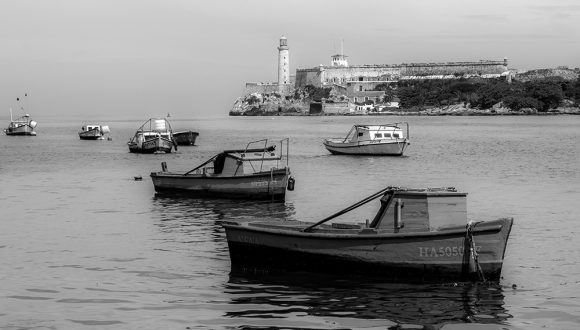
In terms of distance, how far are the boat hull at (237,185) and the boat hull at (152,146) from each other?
34277 mm

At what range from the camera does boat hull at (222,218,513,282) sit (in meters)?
16.0

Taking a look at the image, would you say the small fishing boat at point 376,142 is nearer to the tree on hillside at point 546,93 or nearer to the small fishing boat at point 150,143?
the small fishing boat at point 150,143

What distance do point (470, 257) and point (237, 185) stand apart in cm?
1598

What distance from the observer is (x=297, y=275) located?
1748cm

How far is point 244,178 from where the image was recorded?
31.0 metres

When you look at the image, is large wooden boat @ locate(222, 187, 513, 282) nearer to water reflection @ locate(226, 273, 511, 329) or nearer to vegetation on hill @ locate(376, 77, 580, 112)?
water reflection @ locate(226, 273, 511, 329)

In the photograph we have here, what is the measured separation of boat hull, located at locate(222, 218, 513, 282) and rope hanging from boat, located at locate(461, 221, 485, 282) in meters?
0.03

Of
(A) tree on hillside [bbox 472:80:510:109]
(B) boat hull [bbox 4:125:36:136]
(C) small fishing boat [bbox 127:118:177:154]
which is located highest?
(A) tree on hillside [bbox 472:80:510:109]

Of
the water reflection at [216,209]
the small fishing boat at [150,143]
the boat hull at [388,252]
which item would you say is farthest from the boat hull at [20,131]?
the boat hull at [388,252]

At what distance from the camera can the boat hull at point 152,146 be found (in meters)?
66.6

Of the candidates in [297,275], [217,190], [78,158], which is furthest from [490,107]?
[297,275]

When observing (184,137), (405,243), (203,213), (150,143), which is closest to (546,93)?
(184,137)

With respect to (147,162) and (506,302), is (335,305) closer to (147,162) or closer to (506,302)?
(506,302)

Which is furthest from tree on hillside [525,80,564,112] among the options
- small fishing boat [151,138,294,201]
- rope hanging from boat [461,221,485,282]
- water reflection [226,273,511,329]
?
water reflection [226,273,511,329]
